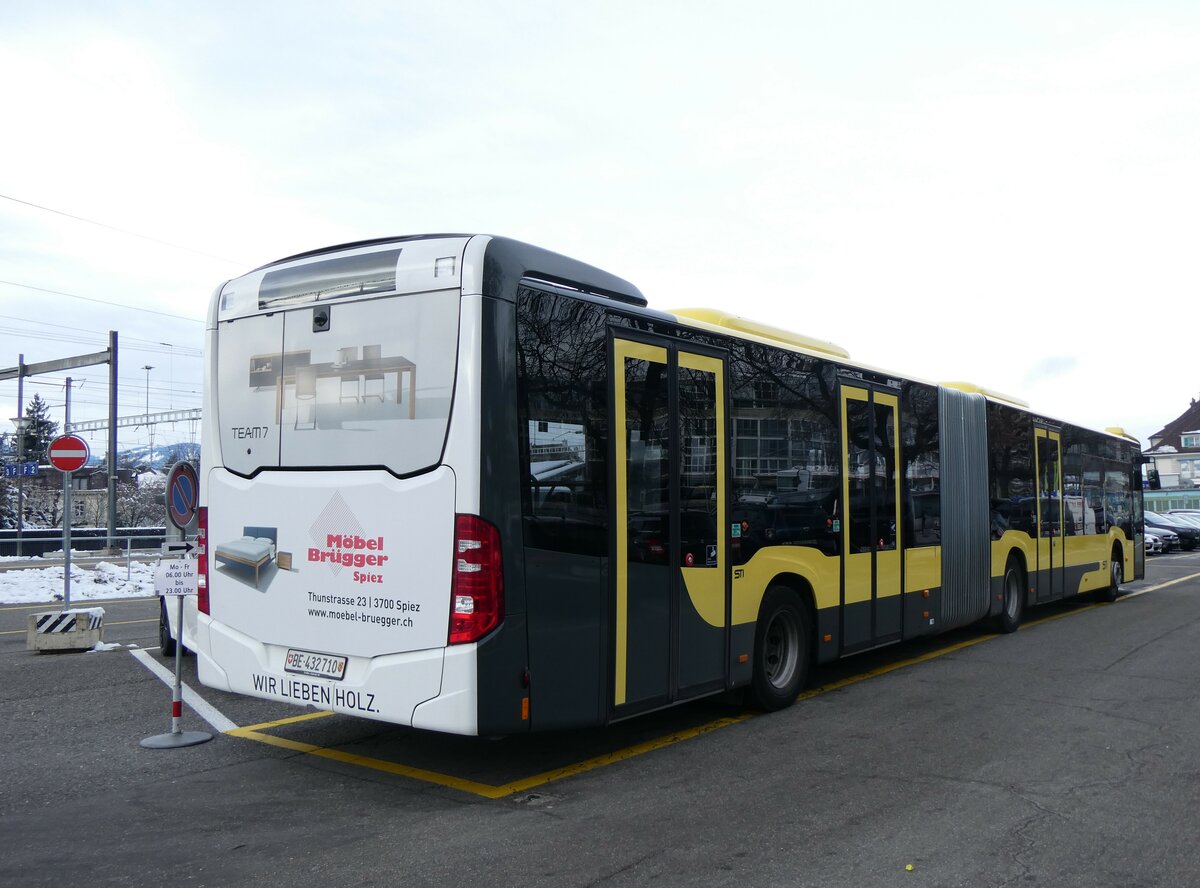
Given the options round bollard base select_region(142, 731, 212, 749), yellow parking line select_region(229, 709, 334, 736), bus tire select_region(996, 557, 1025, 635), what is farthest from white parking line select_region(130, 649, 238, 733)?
bus tire select_region(996, 557, 1025, 635)

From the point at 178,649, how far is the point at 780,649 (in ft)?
15.5

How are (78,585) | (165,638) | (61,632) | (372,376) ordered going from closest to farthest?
(372,376) → (165,638) → (61,632) → (78,585)

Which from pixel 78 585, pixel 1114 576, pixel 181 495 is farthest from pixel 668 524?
pixel 78 585

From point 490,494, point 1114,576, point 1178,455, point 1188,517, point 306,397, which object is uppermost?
point 1178,455

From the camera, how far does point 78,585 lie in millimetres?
21906

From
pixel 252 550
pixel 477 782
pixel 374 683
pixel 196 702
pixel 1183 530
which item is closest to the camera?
pixel 374 683

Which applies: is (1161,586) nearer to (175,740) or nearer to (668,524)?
(668,524)

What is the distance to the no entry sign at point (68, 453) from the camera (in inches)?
564

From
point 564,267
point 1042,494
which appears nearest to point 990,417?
point 1042,494

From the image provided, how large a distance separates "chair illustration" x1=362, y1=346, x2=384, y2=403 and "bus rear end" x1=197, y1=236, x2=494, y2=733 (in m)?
0.01

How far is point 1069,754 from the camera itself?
22.2 feet

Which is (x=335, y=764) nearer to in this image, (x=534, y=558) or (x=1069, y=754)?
(x=534, y=558)

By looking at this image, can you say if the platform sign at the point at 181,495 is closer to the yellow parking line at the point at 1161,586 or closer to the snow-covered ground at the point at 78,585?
the snow-covered ground at the point at 78,585

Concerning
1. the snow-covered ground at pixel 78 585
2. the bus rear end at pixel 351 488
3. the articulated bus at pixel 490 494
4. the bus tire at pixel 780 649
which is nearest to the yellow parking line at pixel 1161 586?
the bus tire at pixel 780 649
